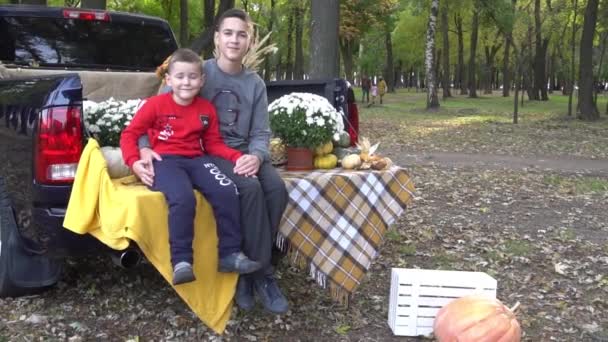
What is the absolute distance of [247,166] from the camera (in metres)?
3.53

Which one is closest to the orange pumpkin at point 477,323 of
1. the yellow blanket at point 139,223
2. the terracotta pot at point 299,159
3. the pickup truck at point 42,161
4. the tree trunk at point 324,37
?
the yellow blanket at point 139,223

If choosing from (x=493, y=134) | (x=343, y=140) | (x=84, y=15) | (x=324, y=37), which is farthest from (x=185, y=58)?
(x=493, y=134)

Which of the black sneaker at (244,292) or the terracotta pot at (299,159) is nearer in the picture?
the black sneaker at (244,292)

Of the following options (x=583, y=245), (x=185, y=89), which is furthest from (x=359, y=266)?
(x=583, y=245)

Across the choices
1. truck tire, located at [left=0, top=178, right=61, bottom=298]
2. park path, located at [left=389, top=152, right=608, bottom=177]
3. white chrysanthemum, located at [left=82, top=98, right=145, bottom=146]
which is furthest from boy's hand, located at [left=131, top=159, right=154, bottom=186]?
park path, located at [left=389, top=152, right=608, bottom=177]

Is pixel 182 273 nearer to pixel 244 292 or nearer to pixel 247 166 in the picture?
pixel 244 292

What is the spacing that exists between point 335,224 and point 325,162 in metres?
0.58

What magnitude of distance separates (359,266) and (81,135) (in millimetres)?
1872

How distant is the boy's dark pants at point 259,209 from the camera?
3.41 m

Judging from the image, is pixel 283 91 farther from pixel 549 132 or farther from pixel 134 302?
pixel 549 132

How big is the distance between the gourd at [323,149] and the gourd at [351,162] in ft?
0.53

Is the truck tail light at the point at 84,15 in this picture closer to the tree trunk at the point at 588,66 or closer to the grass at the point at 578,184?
the grass at the point at 578,184

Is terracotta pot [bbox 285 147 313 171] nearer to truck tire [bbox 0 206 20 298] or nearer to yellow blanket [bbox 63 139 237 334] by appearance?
yellow blanket [bbox 63 139 237 334]

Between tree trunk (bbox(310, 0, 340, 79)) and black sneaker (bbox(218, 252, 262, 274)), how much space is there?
21.6ft
